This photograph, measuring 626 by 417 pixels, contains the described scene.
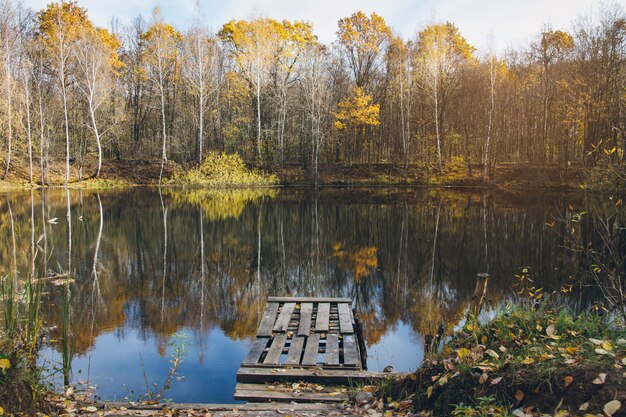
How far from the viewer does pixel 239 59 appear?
3831cm

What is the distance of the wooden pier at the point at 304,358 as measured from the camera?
5.46 metres

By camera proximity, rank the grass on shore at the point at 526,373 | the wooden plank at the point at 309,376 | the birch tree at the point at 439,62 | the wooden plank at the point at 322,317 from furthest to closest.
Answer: the birch tree at the point at 439,62 < the wooden plank at the point at 322,317 < the wooden plank at the point at 309,376 < the grass on shore at the point at 526,373

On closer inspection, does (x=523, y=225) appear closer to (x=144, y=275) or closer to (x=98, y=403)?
(x=144, y=275)

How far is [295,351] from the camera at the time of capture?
21.2ft

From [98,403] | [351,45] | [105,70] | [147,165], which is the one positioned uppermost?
[351,45]

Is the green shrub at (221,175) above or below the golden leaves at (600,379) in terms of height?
above

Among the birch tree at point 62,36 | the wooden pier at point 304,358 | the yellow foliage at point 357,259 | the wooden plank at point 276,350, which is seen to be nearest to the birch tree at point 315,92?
the birch tree at point 62,36

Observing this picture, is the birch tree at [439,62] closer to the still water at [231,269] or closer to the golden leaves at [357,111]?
the golden leaves at [357,111]

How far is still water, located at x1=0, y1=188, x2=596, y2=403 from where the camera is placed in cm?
718

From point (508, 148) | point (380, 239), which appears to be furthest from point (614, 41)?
point (380, 239)

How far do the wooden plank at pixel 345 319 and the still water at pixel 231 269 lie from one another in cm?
50

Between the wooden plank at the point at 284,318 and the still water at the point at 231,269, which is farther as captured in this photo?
the wooden plank at the point at 284,318

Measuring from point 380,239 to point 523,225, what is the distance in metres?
6.30

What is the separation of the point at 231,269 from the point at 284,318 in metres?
5.00
